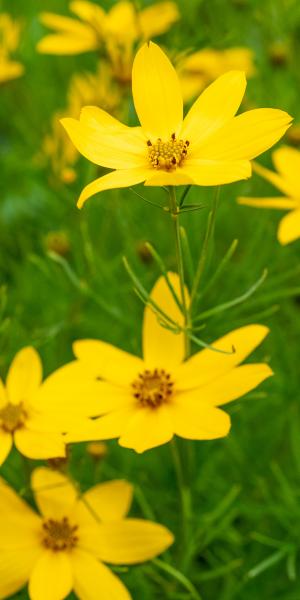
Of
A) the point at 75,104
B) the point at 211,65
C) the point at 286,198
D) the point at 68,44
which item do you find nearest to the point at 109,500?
the point at 286,198

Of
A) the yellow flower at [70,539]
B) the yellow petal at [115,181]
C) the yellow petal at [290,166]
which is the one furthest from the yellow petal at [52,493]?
the yellow petal at [290,166]

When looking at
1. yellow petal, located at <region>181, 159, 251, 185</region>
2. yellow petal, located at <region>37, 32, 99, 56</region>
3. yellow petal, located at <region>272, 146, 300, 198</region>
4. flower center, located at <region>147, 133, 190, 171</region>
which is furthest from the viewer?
yellow petal, located at <region>37, 32, 99, 56</region>

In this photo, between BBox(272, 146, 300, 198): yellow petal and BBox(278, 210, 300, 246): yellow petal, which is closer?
BBox(278, 210, 300, 246): yellow petal

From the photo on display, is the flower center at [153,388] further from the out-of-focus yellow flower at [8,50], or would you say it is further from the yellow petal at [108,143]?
the out-of-focus yellow flower at [8,50]

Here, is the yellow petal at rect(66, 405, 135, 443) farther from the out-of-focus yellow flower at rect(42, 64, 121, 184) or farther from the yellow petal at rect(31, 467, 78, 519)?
the out-of-focus yellow flower at rect(42, 64, 121, 184)

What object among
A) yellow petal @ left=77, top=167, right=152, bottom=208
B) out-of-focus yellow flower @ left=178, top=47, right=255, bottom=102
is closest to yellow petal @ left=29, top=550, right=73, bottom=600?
yellow petal @ left=77, top=167, right=152, bottom=208

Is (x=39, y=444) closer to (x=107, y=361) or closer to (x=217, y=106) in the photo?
(x=107, y=361)

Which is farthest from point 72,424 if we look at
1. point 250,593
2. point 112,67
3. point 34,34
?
point 34,34
